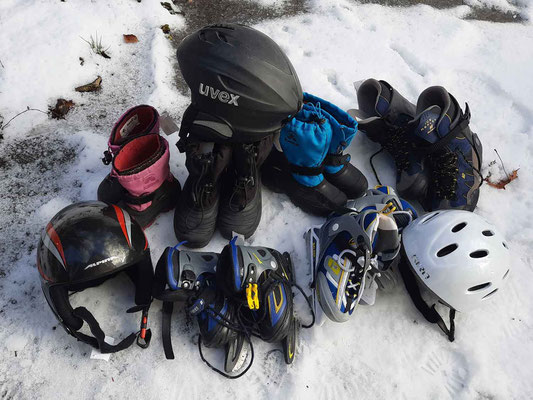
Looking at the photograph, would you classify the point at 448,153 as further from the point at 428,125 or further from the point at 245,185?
the point at 245,185

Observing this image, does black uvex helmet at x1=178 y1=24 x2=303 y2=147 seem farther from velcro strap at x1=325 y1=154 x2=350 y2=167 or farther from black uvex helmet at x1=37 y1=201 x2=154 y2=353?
black uvex helmet at x1=37 y1=201 x2=154 y2=353

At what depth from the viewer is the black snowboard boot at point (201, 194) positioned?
2.11 m

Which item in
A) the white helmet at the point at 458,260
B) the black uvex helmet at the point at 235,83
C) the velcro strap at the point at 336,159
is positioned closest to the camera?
the black uvex helmet at the point at 235,83

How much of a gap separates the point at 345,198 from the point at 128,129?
1.43m

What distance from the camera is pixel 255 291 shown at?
1.99 metres

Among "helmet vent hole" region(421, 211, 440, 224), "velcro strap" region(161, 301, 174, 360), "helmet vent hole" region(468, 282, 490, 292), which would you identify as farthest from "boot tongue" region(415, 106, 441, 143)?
"velcro strap" region(161, 301, 174, 360)

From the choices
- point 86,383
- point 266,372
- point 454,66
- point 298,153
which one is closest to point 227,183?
point 298,153

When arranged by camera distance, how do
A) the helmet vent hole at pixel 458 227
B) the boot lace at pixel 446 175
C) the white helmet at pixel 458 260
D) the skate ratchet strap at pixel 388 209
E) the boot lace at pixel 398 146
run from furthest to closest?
1. the boot lace at pixel 398 146
2. the boot lace at pixel 446 175
3. the skate ratchet strap at pixel 388 209
4. the helmet vent hole at pixel 458 227
5. the white helmet at pixel 458 260

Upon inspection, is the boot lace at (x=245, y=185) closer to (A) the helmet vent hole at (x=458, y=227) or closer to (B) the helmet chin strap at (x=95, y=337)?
(B) the helmet chin strap at (x=95, y=337)

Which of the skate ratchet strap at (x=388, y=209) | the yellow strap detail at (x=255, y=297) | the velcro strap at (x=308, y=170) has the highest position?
the velcro strap at (x=308, y=170)

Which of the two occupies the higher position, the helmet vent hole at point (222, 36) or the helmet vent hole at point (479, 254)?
the helmet vent hole at point (222, 36)

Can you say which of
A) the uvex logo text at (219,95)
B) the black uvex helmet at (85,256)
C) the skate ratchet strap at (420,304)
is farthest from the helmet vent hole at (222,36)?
the skate ratchet strap at (420,304)

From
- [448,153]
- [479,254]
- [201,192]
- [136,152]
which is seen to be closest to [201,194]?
[201,192]

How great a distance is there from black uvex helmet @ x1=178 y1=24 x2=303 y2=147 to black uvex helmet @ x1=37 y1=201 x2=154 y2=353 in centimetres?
65
